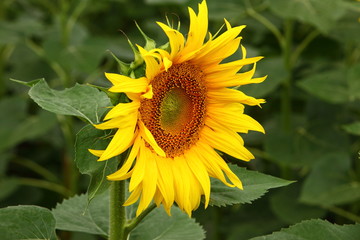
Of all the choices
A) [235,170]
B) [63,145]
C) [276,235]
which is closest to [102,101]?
[235,170]

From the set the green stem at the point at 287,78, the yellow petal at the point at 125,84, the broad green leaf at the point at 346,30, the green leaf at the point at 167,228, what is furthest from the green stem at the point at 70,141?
the yellow petal at the point at 125,84

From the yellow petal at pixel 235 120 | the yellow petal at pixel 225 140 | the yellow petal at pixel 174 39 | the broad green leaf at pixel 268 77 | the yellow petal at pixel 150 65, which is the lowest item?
the broad green leaf at pixel 268 77

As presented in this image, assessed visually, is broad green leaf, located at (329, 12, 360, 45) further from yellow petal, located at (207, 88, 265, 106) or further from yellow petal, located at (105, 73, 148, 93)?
yellow petal, located at (105, 73, 148, 93)

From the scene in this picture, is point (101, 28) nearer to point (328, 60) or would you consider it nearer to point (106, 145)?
point (328, 60)

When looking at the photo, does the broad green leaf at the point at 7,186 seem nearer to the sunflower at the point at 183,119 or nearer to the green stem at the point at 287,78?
the green stem at the point at 287,78

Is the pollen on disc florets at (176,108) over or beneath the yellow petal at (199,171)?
over

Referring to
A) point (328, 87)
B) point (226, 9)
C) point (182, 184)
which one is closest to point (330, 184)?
point (328, 87)
